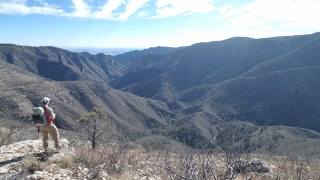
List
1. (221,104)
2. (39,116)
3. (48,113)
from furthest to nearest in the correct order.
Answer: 1. (221,104)
2. (48,113)
3. (39,116)

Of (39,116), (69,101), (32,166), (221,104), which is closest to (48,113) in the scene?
(39,116)

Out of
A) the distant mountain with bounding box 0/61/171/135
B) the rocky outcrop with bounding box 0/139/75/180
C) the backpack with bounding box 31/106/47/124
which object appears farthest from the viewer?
the distant mountain with bounding box 0/61/171/135

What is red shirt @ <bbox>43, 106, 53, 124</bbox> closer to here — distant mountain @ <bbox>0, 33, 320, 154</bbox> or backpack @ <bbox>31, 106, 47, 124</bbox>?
backpack @ <bbox>31, 106, 47, 124</bbox>

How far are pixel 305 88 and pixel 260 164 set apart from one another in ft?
558

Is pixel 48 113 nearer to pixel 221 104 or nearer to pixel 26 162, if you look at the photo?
pixel 26 162

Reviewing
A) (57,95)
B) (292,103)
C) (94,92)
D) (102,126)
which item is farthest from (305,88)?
(102,126)

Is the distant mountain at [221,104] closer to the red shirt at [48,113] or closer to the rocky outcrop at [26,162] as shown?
the rocky outcrop at [26,162]

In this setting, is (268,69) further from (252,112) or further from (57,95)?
(57,95)

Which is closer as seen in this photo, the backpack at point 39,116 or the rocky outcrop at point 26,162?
the rocky outcrop at point 26,162

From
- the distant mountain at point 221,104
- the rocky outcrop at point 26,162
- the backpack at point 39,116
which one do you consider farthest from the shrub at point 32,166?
the distant mountain at point 221,104

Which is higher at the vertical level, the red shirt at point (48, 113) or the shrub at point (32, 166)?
the red shirt at point (48, 113)

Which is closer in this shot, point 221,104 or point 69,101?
point 69,101

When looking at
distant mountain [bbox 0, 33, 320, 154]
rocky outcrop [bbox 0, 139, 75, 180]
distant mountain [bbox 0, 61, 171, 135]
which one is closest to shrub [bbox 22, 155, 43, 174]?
rocky outcrop [bbox 0, 139, 75, 180]

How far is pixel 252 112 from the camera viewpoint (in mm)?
168250
